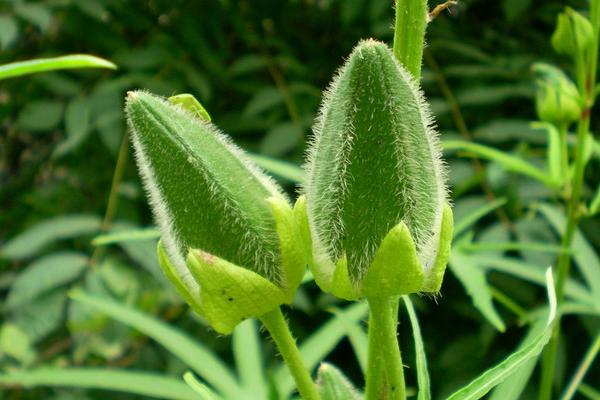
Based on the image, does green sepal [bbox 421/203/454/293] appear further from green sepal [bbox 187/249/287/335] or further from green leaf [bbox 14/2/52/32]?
green leaf [bbox 14/2/52/32]

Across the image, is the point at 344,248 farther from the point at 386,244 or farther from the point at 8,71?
the point at 8,71

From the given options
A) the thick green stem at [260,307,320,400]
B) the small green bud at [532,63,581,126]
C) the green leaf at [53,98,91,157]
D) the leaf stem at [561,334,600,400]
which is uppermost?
the small green bud at [532,63,581,126]

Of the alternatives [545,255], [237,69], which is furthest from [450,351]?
[237,69]

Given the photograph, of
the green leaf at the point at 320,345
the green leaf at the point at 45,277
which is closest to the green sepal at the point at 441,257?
the green leaf at the point at 320,345

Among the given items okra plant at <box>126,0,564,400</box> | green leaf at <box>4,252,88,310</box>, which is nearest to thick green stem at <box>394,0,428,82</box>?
okra plant at <box>126,0,564,400</box>

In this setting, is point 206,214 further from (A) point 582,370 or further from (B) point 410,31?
(A) point 582,370

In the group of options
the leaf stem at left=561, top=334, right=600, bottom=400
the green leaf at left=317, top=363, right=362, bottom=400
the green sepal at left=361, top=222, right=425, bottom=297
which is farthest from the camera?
the leaf stem at left=561, top=334, right=600, bottom=400
